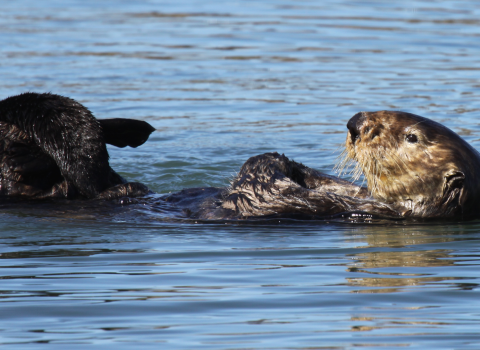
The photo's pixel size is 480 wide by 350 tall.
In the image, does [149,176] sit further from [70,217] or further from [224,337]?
[224,337]

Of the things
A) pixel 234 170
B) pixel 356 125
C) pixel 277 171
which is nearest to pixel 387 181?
pixel 356 125

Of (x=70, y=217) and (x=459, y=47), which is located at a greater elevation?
(x=459, y=47)

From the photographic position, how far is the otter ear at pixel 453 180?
15.1ft

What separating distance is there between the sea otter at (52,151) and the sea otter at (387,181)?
670 mm

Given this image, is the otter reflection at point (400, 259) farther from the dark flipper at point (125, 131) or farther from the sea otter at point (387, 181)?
the dark flipper at point (125, 131)

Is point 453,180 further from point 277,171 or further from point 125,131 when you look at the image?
point 125,131

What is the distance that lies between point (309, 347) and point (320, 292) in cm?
71

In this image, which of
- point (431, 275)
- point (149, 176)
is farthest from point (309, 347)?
point (149, 176)

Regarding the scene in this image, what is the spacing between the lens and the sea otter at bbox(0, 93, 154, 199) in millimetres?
4992

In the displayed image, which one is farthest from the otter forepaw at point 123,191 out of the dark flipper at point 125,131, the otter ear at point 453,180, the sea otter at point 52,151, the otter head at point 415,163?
the otter ear at point 453,180

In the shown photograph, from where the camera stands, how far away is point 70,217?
4.93m

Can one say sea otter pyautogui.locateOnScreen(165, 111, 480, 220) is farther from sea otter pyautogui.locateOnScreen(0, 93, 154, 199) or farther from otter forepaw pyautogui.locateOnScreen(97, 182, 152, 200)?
sea otter pyautogui.locateOnScreen(0, 93, 154, 199)

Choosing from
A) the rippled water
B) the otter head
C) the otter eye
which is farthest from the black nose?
the rippled water

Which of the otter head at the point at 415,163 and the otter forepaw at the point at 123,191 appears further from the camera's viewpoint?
the otter forepaw at the point at 123,191
